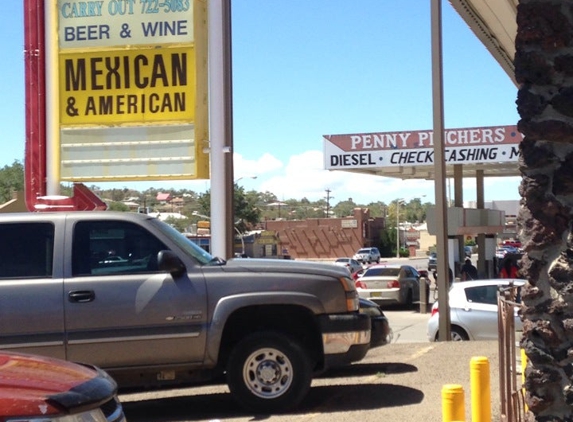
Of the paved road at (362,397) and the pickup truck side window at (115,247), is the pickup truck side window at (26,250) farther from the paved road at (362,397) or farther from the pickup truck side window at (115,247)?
the paved road at (362,397)

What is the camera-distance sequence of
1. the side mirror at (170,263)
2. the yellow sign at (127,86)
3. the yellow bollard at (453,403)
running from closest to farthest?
the yellow bollard at (453,403) < the side mirror at (170,263) < the yellow sign at (127,86)

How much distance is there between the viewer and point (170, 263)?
25.0 ft

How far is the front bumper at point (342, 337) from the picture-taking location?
7.92m

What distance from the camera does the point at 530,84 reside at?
13.5 feet

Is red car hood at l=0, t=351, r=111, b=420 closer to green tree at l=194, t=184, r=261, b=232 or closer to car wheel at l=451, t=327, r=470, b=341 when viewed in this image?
car wheel at l=451, t=327, r=470, b=341

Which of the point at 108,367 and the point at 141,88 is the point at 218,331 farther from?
the point at 141,88

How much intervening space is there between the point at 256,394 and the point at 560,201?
175 inches

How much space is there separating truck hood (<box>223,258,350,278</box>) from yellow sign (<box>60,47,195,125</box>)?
448 centimetres

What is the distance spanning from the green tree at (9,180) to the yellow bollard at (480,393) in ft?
203

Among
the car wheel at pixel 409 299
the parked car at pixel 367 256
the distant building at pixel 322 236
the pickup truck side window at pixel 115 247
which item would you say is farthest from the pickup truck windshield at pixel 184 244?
the distant building at pixel 322 236

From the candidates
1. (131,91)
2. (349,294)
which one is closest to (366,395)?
(349,294)

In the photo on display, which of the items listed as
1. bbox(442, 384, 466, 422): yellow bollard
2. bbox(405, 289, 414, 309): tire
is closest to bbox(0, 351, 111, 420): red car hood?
bbox(442, 384, 466, 422): yellow bollard

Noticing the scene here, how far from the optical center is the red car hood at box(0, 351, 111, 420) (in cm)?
365

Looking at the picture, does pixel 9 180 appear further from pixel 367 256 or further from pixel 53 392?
pixel 53 392
